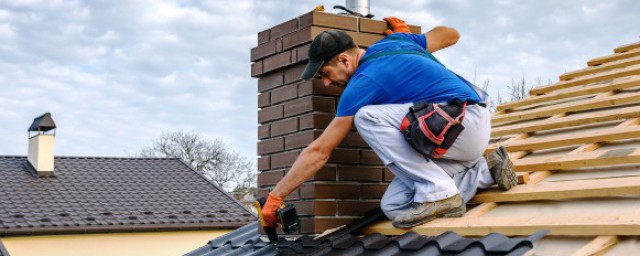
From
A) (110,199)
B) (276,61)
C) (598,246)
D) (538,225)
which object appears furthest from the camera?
(110,199)

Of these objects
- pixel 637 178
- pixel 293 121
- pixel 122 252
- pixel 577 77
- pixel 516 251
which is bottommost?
pixel 122 252

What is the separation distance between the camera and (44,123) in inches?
845

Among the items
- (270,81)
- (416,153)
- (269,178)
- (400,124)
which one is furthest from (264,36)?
(416,153)

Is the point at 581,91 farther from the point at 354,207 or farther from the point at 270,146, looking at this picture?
the point at 270,146

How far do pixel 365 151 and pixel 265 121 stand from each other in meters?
0.82

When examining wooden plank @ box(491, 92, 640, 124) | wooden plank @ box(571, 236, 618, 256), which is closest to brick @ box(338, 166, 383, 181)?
wooden plank @ box(491, 92, 640, 124)

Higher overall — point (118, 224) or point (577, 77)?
point (577, 77)

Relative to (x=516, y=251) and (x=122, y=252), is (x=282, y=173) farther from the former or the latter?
(x=122, y=252)

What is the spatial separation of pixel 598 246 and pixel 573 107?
8.30ft

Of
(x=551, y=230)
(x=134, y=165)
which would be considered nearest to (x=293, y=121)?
(x=551, y=230)

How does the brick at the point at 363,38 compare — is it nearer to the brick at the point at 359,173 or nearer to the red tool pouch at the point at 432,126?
the brick at the point at 359,173

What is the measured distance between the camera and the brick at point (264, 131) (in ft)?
17.5

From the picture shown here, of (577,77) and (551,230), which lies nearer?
(551,230)

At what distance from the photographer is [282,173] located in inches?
204
